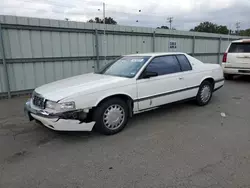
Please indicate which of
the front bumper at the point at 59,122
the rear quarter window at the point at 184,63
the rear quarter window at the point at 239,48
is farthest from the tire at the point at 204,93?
the rear quarter window at the point at 239,48

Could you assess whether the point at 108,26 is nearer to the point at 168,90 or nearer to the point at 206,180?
the point at 168,90

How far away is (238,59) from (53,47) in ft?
25.1

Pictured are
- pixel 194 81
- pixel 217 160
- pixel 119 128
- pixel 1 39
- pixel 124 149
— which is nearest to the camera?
pixel 217 160

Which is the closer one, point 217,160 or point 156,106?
point 217,160

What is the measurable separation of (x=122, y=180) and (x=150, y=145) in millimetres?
1000

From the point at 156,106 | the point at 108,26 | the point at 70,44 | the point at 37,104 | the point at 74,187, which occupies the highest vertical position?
the point at 108,26

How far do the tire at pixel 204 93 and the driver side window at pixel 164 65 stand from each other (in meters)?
1.01

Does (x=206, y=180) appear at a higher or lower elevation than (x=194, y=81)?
lower

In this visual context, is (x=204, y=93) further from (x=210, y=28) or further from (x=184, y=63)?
(x=210, y=28)

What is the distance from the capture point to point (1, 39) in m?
6.14

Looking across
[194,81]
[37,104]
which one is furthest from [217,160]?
[37,104]

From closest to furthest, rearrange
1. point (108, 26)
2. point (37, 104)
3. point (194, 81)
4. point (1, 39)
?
point (37, 104) → point (194, 81) → point (1, 39) → point (108, 26)

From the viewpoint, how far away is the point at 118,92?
12.1 feet

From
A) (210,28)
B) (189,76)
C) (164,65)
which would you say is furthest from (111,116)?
(210,28)
